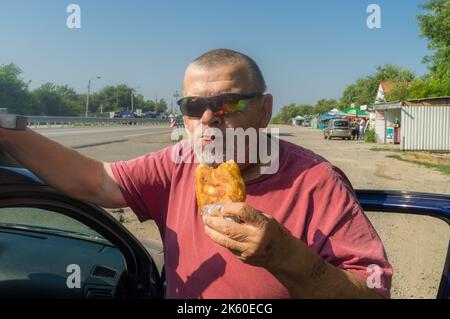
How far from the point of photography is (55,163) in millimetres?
2145

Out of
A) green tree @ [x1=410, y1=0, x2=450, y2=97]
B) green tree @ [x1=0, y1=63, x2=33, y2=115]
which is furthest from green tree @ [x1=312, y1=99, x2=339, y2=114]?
green tree @ [x1=0, y1=63, x2=33, y2=115]

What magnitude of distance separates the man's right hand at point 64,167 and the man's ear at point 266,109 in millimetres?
801

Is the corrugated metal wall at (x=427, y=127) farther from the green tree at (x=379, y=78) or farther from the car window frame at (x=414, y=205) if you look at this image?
the green tree at (x=379, y=78)

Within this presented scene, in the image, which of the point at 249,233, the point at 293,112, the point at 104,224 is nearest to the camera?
the point at 249,233

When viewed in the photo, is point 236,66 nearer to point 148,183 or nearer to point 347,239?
point 148,183

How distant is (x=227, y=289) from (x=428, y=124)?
2517 centimetres

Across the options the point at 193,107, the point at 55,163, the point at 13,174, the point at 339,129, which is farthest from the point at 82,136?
the point at 193,107

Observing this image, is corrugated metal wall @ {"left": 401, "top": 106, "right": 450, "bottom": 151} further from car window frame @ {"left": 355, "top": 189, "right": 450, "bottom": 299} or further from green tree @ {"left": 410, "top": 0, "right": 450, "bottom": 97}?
car window frame @ {"left": 355, "top": 189, "right": 450, "bottom": 299}

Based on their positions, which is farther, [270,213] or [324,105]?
[324,105]

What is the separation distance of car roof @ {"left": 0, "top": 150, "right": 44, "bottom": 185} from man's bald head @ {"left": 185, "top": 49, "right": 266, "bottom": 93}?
0.84 meters

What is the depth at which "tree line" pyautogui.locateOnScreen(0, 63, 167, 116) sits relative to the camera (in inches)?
479

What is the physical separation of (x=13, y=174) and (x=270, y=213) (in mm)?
1084

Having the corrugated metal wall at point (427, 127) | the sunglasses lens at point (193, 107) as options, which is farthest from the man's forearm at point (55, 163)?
the corrugated metal wall at point (427, 127)
